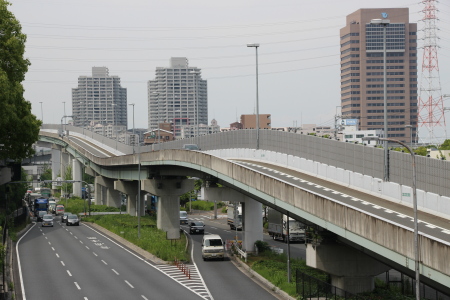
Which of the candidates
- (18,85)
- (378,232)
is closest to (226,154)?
(18,85)

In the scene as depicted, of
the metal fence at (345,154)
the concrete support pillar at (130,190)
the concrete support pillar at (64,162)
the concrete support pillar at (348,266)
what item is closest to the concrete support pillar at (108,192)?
the concrete support pillar at (130,190)

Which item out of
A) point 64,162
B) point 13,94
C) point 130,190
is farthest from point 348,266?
point 64,162

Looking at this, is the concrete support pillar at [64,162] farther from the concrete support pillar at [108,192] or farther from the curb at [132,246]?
the curb at [132,246]

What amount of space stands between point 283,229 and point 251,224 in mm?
13592

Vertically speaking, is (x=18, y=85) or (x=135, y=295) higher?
(x=18, y=85)

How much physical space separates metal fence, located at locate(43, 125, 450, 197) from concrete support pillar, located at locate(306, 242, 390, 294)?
445 centimetres

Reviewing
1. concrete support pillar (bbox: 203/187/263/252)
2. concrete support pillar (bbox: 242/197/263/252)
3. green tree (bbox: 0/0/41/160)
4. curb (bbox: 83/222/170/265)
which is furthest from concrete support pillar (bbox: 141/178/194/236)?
green tree (bbox: 0/0/41/160)

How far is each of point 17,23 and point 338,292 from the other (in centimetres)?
3264

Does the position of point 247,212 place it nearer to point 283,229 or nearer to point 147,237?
point 147,237

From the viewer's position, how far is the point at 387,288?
40125mm

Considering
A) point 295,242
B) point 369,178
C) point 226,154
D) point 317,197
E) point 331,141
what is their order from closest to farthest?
point 317,197 → point 369,178 → point 331,141 → point 226,154 → point 295,242

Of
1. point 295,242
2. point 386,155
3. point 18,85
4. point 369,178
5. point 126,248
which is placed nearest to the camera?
point 386,155

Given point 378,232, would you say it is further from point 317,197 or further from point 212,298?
point 212,298

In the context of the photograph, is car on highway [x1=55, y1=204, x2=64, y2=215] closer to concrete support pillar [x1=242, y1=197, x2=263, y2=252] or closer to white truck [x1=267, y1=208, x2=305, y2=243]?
white truck [x1=267, y1=208, x2=305, y2=243]
